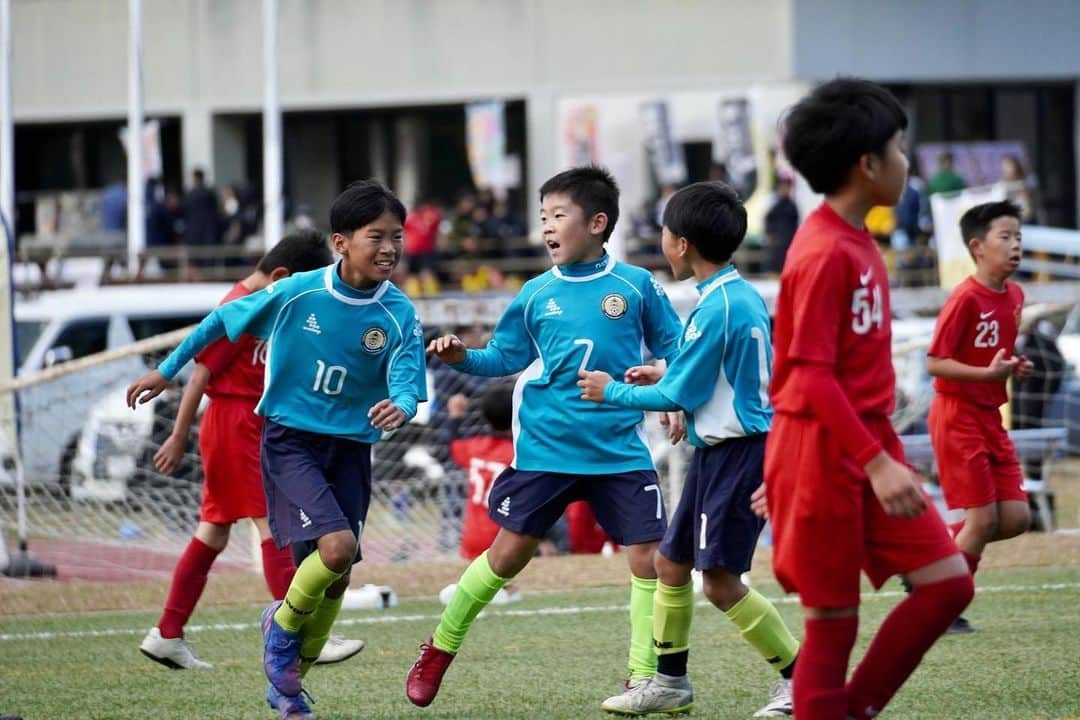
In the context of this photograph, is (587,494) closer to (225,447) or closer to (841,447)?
(225,447)

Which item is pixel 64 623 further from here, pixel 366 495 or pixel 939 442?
pixel 939 442

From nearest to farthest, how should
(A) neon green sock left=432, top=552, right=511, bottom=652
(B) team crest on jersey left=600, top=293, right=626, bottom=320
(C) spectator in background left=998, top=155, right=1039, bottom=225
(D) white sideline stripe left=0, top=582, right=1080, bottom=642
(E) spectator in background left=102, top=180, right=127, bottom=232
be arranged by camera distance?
(A) neon green sock left=432, top=552, right=511, bottom=652
(B) team crest on jersey left=600, top=293, right=626, bottom=320
(D) white sideline stripe left=0, top=582, right=1080, bottom=642
(C) spectator in background left=998, top=155, right=1039, bottom=225
(E) spectator in background left=102, top=180, right=127, bottom=232

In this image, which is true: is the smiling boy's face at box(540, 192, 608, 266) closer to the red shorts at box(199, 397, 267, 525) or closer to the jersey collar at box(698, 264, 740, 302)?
the jersey collar at box(698, 264, 740, 302)

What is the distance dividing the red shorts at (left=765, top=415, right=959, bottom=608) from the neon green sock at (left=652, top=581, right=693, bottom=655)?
1.56 metres

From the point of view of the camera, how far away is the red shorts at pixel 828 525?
4531mm

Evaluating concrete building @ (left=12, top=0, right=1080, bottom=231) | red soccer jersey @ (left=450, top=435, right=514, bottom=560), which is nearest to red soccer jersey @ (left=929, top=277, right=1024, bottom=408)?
red soccer jersey @ (left=450, top=435, right=514, bottom=560)

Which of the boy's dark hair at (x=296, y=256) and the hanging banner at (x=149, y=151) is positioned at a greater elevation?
the hanging banner at (x=149, y=151)

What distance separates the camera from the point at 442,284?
27656mm

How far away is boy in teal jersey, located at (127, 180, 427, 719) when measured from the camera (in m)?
6.35

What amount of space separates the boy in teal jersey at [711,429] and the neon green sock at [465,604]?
0.54 metres

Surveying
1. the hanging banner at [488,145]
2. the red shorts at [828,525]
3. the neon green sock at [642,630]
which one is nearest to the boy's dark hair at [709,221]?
the neon green sock at [642,630]

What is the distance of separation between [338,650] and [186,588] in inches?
26.6

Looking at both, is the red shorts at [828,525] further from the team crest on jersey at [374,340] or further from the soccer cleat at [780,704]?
the team crest on jersey at [374,340]

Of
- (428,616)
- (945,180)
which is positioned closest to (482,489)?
(428,616)
